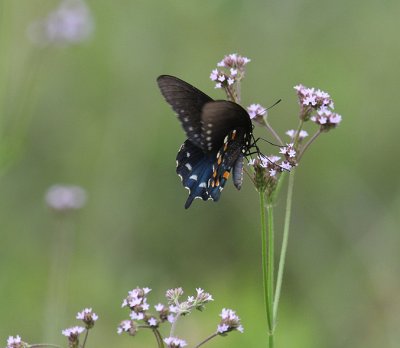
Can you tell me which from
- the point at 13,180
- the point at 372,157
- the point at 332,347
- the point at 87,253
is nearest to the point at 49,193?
the point at 87,253

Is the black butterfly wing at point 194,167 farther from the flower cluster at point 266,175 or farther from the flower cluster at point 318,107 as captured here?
the flower cluster at point 318,107

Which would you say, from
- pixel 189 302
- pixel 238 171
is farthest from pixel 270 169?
pixel 189 302

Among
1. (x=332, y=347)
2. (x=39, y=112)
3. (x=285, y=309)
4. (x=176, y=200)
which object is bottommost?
(x=332, y=347)

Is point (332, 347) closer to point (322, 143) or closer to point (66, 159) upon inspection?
point (322, 143)

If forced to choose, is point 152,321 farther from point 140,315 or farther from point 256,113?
point 256,113

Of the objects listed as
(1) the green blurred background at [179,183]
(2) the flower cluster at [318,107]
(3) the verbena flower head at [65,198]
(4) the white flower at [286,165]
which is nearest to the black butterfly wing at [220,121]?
(2) the flower cluster at [318,107]

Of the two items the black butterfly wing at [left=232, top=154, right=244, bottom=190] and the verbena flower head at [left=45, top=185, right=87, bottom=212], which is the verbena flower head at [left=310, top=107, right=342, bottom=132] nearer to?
the black butterfly wing at [left=232, top=154, right=244, bottom=190]

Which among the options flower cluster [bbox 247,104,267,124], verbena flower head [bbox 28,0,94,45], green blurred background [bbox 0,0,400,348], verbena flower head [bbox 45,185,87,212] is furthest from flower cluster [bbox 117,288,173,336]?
Answer: verbena flower head [bbox 28,0,94,45]
